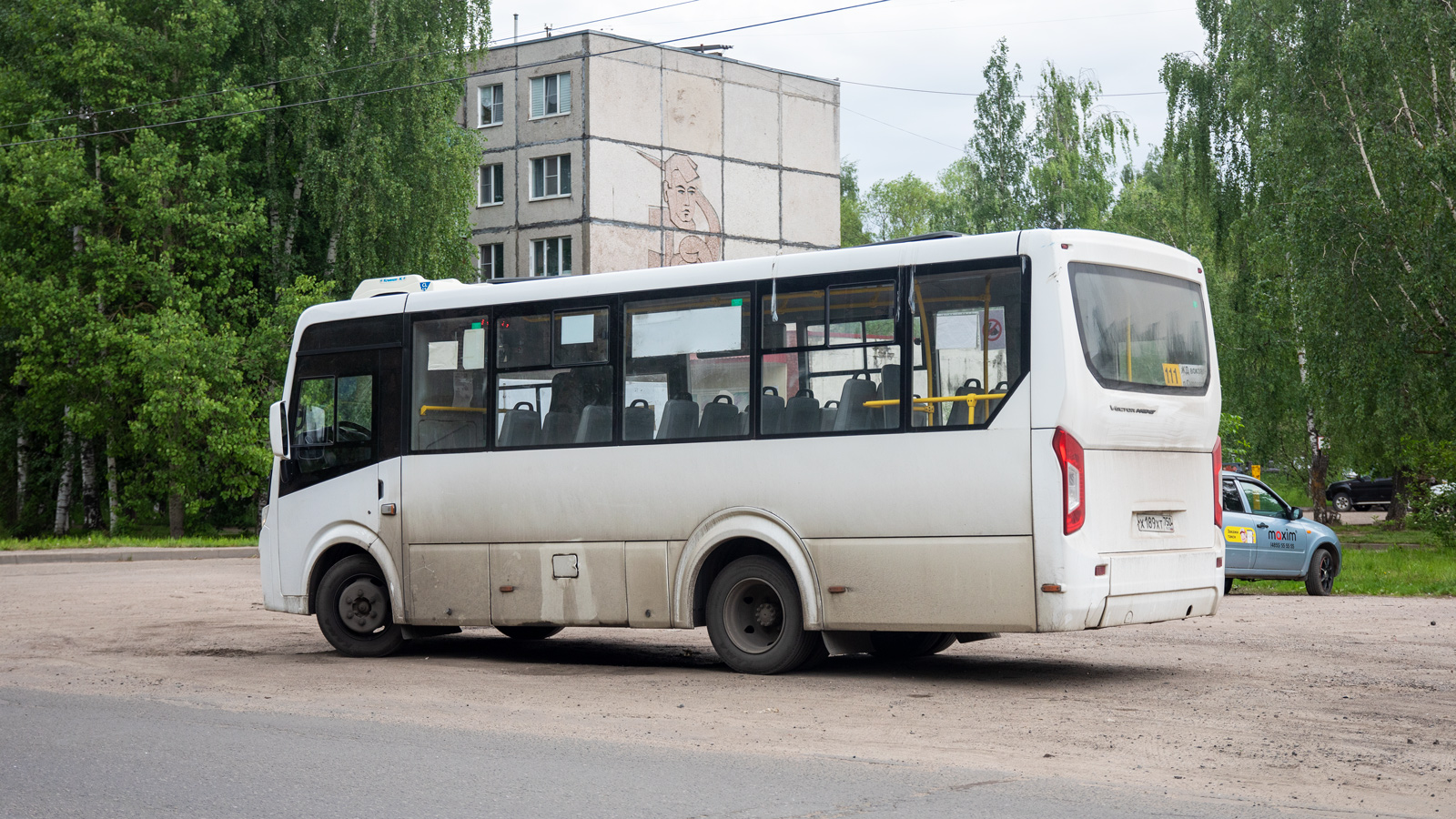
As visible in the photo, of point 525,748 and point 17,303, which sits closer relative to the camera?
point 525,748

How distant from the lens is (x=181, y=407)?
32.5 metres

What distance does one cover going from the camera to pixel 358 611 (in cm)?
1295

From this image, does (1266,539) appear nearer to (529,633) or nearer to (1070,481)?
(529,633)

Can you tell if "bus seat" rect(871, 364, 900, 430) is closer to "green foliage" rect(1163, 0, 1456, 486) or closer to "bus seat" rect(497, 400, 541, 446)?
"bus seat" rect(497, 400, 541, 446)

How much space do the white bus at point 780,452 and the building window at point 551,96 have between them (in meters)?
44.0

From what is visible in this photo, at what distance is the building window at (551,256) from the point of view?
183ft

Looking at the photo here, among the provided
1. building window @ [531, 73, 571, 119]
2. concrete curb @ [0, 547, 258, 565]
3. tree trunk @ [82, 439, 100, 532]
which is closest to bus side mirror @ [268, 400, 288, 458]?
concrete curb @ [0, 547, 258, 565]

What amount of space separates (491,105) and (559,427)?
4930 centimetres

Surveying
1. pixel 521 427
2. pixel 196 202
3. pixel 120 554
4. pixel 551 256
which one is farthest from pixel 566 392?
pixel 551 256

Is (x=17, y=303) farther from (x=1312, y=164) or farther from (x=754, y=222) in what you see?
(x=754, y=222)

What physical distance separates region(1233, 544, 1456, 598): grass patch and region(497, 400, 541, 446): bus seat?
12018 millimetres

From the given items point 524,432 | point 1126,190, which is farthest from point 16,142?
point 1126,190

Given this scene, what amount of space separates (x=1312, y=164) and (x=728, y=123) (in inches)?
1275

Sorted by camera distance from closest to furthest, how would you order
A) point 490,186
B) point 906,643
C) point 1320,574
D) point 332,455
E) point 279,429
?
point 906,643 → point 332,455 → point 279,429 → point 1320,574 → point 490,186
